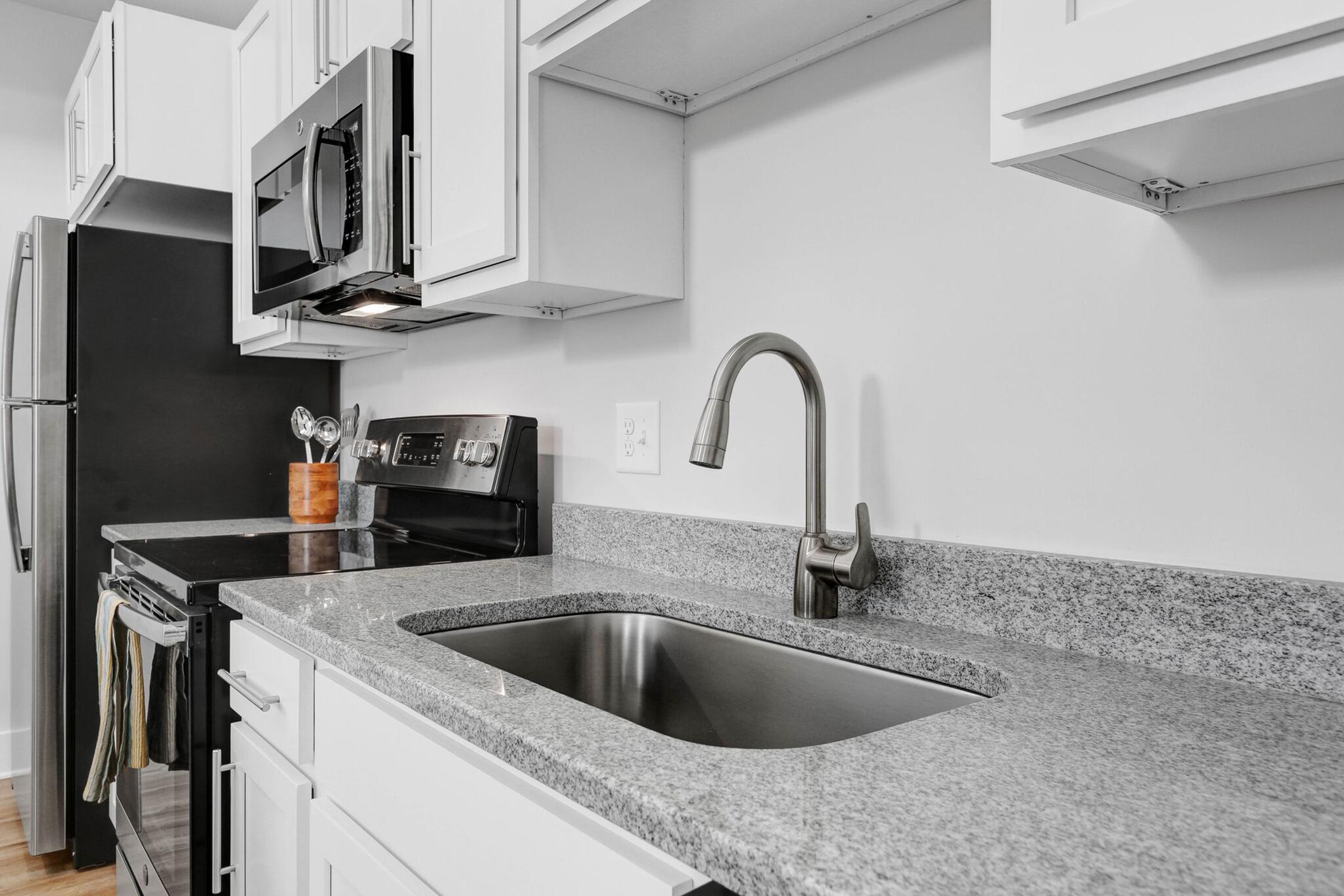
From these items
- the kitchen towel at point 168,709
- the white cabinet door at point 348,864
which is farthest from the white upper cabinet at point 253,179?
the white cabinet door at point 348,864

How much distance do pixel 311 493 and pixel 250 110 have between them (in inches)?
39.3

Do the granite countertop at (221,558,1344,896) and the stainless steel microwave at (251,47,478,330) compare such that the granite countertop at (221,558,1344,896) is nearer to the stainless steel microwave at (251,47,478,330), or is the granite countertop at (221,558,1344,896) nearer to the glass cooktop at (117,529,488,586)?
the glass cooktop at (117,529,488,586)

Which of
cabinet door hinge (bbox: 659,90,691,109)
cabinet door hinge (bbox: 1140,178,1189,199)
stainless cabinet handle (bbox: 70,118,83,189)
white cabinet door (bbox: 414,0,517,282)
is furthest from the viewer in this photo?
stainless cabinet handle (bbox: 70,118,83,189)

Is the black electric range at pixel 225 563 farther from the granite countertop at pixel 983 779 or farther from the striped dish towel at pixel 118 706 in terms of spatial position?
the granite countertop at pixel 983 779

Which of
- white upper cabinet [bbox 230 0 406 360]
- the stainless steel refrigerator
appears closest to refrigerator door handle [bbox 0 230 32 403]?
the stainless steel refrigerator

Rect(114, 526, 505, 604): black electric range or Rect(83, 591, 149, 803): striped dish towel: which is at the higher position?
Rect(114, 526, 505, 604): black electric range

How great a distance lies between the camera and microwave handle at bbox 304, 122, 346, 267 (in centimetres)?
160

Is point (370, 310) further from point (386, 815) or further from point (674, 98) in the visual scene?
point (386, 815)

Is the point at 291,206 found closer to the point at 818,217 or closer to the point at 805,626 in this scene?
the point at 818,217

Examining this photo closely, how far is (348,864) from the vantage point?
981mm

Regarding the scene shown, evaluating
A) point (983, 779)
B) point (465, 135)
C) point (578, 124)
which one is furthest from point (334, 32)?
point (983, 779)

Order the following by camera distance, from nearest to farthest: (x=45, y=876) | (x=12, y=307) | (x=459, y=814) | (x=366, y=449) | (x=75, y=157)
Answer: (x=459, y=814), (x=366, y=449), (x=45, y=876), (x=12, y=307), (x=75, y=157)

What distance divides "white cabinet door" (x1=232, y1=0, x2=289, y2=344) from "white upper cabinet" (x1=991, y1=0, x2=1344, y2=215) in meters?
1.88

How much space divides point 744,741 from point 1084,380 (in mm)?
597
